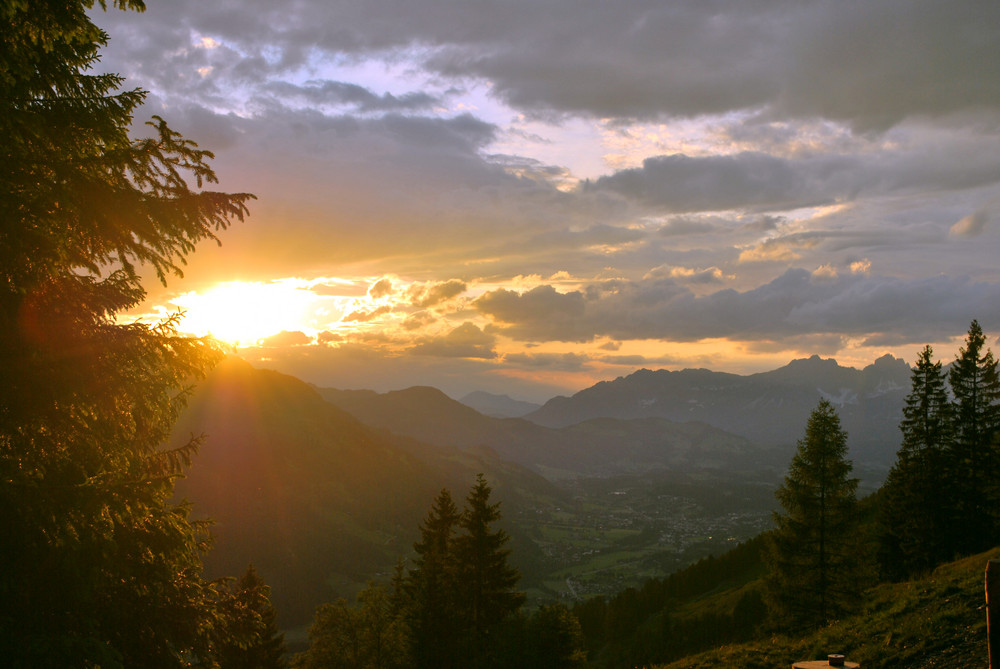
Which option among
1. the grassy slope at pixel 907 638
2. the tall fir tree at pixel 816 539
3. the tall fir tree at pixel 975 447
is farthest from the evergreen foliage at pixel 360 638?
the tall fir tree at pixel 975 447

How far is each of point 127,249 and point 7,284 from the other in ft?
6.38

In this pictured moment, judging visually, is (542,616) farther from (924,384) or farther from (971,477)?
(924,384)

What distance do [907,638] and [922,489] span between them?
36.7 meters

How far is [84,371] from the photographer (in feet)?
30.9

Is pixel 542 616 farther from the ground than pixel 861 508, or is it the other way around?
pixel 861 508

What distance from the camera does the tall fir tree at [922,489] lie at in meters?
43.2

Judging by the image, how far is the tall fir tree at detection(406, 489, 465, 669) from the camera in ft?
120

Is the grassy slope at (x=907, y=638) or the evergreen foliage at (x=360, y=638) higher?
the grassy slope at (x=907, y=638)

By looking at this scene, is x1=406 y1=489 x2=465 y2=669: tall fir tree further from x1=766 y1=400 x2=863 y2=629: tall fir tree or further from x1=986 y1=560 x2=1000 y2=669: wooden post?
x1=986 y1=560 x2=1000 y2=669: wooden post

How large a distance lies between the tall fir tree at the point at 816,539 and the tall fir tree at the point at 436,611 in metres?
20.0

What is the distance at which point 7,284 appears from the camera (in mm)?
8836

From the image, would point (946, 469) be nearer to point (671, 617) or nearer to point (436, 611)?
point (436, 611)

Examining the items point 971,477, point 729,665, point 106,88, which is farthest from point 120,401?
point 971,477

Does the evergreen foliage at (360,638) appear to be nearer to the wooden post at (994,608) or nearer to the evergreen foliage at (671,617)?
the wooden post at (994,608)
